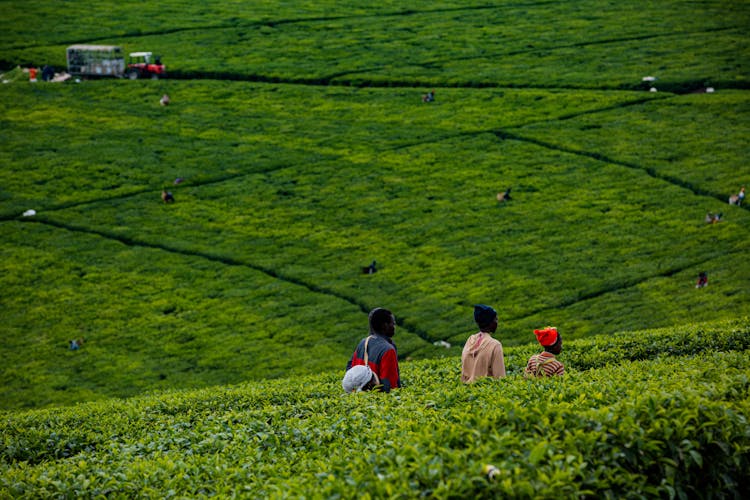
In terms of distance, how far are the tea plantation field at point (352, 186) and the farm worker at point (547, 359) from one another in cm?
2587

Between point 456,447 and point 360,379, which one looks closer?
point 456,447

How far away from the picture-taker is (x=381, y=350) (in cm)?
1487

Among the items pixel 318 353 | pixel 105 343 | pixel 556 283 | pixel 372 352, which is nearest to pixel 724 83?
pixel 556 283

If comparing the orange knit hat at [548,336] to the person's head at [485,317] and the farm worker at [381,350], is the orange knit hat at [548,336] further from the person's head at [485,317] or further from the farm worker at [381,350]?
the farm worker at [381,350]

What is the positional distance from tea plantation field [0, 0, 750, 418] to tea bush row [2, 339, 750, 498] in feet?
86.8

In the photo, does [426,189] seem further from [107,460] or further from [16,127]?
[107,460]

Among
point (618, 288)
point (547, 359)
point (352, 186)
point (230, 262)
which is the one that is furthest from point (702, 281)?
point (547, 359)

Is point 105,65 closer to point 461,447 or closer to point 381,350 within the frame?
point 381,350

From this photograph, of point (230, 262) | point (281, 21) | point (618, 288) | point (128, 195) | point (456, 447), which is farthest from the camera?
point (281, 21)

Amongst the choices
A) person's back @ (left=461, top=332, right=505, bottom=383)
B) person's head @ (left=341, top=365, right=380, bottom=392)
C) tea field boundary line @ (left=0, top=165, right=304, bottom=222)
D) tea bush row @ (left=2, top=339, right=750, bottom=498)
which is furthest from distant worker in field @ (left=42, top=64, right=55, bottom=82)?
person's back @ (left=461, top=332, right=505, bottom=383)

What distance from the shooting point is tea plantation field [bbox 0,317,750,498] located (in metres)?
9.55

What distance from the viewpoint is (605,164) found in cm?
6331

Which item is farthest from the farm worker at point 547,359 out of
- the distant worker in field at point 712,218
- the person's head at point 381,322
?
the distant worker in field at point 712,218

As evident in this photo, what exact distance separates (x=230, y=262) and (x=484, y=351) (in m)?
40.0
